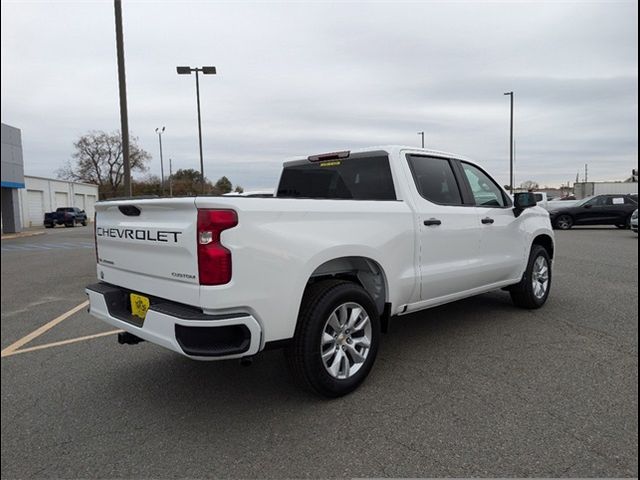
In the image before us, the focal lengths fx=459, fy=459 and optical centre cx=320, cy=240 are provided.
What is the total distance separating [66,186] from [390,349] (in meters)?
51.3

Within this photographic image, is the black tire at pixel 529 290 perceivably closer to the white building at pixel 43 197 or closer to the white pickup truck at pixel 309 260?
the white pickup truck at pixel 309 260

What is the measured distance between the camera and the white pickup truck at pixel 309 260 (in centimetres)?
271

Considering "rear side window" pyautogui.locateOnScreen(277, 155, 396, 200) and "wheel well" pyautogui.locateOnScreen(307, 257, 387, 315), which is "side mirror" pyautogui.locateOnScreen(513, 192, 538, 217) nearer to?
"rear side window" pyautogui.locateOnScreen(277, 155, 396, 200)

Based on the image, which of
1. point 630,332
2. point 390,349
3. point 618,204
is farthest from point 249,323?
point 618,204

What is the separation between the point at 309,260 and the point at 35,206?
151 ft

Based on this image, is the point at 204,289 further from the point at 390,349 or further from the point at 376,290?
the point at 390,349

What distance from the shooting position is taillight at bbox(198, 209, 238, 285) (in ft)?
8.74

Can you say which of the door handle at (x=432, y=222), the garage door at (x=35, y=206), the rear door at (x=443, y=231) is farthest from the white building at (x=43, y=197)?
the door handle at (x=432, y=222)

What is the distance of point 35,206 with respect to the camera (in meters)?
41.3

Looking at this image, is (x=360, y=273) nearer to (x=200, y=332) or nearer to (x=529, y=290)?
(x=200, y=332)

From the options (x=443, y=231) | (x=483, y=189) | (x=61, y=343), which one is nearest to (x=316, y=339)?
(x=443, y=231)

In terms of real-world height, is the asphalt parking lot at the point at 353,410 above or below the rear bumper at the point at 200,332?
below

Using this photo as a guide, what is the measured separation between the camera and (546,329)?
4.85 meters

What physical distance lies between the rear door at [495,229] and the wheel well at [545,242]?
0.59 metres
